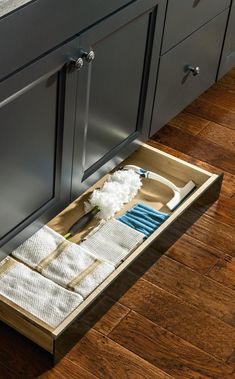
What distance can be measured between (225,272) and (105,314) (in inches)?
15.1

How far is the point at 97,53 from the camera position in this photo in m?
1.86

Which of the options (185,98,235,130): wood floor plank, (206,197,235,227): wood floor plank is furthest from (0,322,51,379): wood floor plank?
(185,98,235,130): wood floor plank

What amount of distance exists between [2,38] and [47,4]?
15 centimetres

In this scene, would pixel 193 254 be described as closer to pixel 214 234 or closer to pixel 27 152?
pixel 214 234

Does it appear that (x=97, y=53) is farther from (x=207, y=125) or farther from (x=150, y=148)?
(x=207, y=125)

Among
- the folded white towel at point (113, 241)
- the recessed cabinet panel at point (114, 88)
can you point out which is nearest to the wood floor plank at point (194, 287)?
the folded white towel at point (113, 241)

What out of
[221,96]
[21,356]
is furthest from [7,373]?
[221,96]

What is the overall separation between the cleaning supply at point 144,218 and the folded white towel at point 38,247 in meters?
0.21

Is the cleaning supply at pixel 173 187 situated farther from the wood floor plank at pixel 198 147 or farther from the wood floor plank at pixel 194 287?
the wood floor plank at pixel 198 147

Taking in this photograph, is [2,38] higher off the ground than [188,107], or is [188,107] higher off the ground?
[188,107]

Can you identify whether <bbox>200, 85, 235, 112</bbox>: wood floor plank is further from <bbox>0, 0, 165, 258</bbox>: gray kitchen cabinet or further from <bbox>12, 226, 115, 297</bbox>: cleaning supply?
<bbox>12, 226, 115, 297</bbox>: cleaning supply

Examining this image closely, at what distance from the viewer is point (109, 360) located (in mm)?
1834

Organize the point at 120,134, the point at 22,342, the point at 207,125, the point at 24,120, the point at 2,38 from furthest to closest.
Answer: the point at 207,125
the point at 120,134
the point at 22,342
the point at 24,120
the point at 2,38

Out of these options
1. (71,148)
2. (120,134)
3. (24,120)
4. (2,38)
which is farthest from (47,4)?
(120,134)
